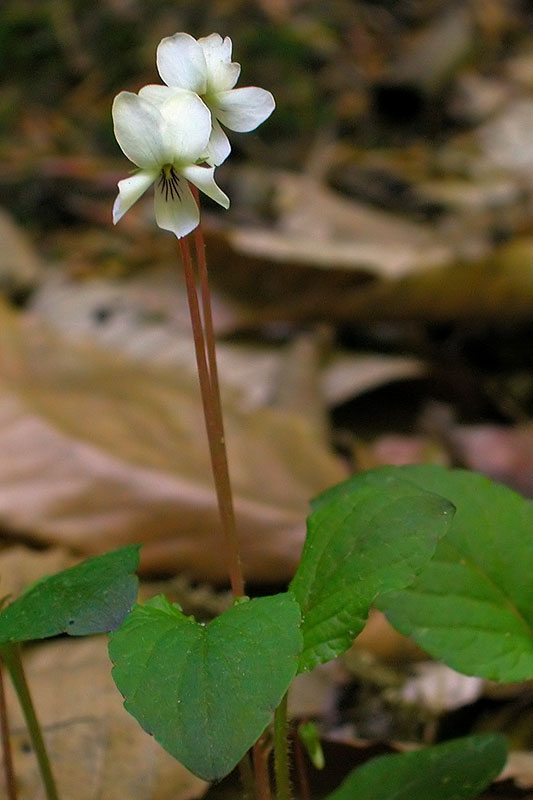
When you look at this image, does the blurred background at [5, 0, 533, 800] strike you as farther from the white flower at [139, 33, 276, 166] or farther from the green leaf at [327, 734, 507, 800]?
the white flower at [139, 33, 276, 166]

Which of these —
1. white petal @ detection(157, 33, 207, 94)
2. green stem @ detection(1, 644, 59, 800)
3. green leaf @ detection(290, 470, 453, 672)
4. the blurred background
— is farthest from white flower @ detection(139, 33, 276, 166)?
the blurred background

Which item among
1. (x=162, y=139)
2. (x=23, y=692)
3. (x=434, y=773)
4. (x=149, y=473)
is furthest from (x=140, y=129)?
(x=149, y=473)

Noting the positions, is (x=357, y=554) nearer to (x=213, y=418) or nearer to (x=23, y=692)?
(x=213, y=418)

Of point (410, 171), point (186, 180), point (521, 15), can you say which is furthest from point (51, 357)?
point (521, 15)

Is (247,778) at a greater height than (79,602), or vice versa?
(79,602)

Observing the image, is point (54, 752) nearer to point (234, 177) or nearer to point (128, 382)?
point (128, 382)

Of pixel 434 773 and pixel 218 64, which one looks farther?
pixel 434 773

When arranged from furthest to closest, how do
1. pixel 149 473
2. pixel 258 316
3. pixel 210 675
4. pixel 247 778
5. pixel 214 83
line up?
pixel 258 316, pixel 149 473, pixel 247 778, pixel 214 83, pixel 210 675
